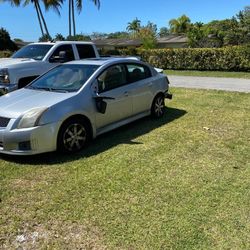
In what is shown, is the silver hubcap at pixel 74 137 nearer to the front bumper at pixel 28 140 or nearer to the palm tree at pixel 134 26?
the front bumper at pixel 28 140

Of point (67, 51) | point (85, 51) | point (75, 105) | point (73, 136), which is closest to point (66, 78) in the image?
point (75, 105)

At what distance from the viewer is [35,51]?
11.1m

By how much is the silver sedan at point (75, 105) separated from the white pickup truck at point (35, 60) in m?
2.55

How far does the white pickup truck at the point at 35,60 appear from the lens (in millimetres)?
9625

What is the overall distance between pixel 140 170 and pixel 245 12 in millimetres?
30493

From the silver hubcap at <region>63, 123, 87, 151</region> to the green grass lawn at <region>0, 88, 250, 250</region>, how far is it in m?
0.17

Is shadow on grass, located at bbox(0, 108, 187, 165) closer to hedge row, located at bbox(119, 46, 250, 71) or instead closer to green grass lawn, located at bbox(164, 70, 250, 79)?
green grass lawn, located at bbox(164, 70, 250, 79)

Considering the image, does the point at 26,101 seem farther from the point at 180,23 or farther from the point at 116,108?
the point at 180,23

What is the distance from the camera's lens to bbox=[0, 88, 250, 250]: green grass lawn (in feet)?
12.2

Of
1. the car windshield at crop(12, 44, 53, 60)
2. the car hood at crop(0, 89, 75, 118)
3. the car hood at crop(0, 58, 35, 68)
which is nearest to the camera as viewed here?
the car hood at crop(0, 89, 75, 118)

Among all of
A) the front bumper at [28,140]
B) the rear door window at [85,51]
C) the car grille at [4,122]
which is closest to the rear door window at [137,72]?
the front bumper at [28,140]

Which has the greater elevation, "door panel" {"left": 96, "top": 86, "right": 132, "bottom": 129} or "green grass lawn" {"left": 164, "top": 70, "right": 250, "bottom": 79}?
"door panel" {"left": 96, "top": 86, "right": 132, "bottom": 129}

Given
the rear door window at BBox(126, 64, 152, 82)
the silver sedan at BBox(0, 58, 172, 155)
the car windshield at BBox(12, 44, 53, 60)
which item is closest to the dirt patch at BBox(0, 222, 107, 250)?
the silver sedan at BBox(0, 58, 172, 155)

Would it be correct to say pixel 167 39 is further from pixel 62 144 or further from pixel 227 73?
pixel 62 144
